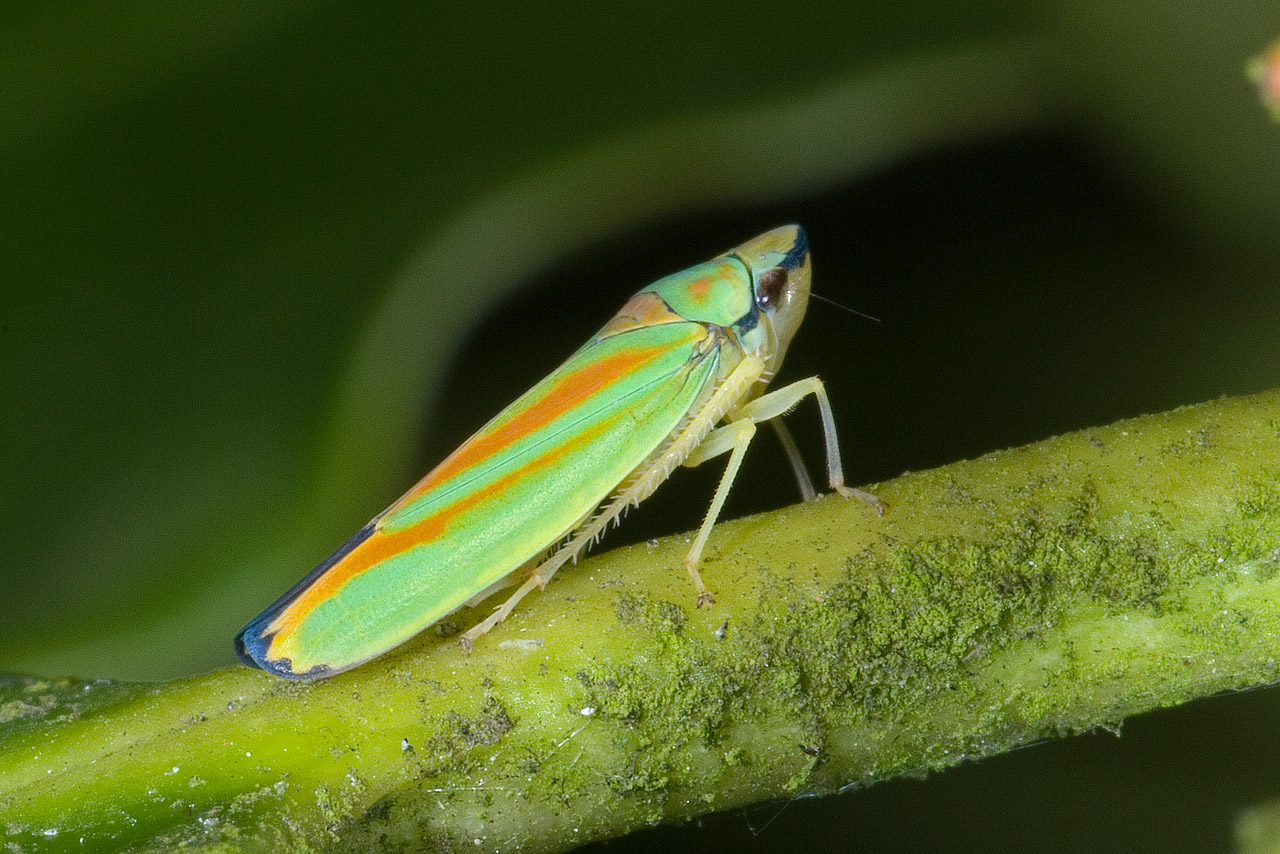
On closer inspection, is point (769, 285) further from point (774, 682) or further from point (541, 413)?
point (774, 682)

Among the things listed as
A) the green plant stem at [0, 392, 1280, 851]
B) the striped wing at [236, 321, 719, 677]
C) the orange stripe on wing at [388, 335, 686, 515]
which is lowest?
the green plant stem at [0, 392, 1280, 851]

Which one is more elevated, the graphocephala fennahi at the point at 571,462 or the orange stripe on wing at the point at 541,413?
the orange stripe on wing at the point at 541,413

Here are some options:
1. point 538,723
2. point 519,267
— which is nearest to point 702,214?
point 519,267

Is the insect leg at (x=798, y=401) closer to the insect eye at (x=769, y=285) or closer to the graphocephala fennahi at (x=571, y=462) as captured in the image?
the graphocephala fennahi at (x=571, y=462)

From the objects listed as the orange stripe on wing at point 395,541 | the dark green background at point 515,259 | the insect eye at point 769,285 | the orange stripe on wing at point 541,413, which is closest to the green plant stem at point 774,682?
the orange stripe on wing at point 395,541

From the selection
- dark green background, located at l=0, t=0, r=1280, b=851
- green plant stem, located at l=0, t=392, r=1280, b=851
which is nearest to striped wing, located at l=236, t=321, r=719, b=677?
green plant stem, located at l=0, t=392, r=1280, b=851

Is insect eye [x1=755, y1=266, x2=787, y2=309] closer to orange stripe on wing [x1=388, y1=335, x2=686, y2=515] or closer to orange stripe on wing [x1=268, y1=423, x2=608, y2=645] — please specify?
orange stripe on wing [x1=388, y1=335, x2=686, y2=515]
